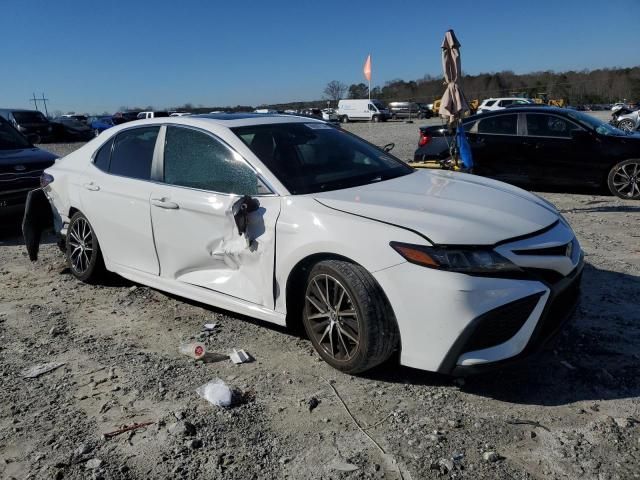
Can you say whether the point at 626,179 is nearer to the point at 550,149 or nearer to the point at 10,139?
the point at 550,149

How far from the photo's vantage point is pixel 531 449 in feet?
8.92

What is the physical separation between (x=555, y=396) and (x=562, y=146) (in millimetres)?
7106

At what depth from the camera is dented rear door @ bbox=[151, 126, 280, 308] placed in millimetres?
3689

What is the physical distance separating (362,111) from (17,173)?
144ft

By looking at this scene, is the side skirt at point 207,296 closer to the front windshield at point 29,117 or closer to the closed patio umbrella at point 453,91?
the closed patio umbrella at point 453,91

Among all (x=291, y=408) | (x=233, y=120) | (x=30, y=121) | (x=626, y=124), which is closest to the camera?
(x=291, y=408)

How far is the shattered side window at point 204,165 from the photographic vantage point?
12.8 feet

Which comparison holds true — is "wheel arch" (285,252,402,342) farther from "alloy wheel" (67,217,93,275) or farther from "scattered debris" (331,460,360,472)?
"alloy wheel" (67,217,93,275)

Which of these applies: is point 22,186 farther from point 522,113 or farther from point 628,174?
point 628,174

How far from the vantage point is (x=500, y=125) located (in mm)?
10000

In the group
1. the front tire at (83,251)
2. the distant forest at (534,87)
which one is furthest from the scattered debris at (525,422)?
the distant forest at (534,87)

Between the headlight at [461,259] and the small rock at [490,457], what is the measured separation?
87cm

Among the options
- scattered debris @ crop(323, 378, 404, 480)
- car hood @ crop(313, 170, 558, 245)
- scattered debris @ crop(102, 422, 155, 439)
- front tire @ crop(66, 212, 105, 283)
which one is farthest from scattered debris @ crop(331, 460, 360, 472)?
front tire @ crop(66, 212, 105, 283)

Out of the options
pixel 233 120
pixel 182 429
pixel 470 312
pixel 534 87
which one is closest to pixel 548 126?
pixel 233 120
